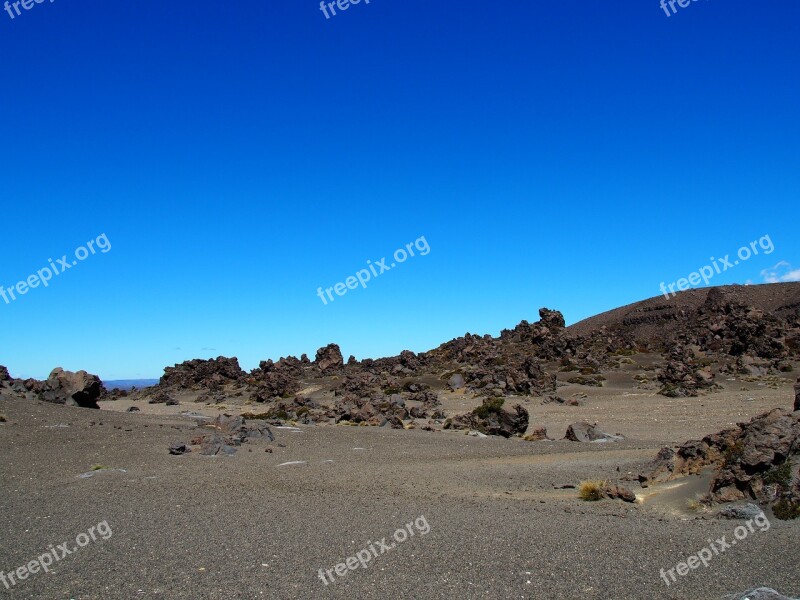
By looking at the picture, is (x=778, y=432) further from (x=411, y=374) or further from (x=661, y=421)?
(x=411, y=374)

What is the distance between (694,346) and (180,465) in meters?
51.2

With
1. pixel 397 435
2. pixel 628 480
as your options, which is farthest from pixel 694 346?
A: pixel 628 480

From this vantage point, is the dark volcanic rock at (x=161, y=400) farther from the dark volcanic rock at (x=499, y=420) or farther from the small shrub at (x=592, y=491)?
the small shrub at (x=592, y=491)

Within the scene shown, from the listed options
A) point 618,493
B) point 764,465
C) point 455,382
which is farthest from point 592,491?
point 455,382

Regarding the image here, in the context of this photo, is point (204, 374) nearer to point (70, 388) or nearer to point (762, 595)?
point (70, 388)

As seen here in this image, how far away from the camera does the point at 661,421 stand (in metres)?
29.6

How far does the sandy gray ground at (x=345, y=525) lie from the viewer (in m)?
7.32

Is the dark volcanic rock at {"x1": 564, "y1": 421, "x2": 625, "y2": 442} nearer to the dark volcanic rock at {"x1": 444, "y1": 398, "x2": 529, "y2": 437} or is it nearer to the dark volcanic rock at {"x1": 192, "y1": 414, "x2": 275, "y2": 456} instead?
the dark volcanic rock at {"x1": 444, "y1": 398, "x2": 529, "y2": 437}

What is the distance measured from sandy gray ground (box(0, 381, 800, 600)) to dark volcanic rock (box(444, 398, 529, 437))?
19.1 feet

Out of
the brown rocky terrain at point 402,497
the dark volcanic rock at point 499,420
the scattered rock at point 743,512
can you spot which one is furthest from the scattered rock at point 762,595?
the dark volcanic rock at point 499,420

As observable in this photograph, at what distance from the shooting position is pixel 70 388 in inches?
1121

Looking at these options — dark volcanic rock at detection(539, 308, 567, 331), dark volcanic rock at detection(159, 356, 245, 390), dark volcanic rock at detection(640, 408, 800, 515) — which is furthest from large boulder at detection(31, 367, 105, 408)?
dark volcanic rock at detection(539, 308, 567, 331)

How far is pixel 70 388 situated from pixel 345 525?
76.1 feet

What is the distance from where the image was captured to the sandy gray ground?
7.32 meters
